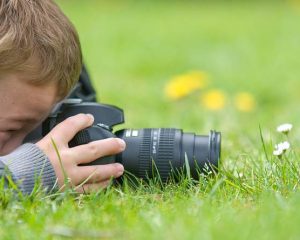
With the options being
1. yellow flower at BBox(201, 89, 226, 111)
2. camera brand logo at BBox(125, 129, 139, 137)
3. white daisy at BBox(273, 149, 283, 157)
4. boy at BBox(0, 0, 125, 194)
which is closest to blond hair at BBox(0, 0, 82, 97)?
boy at BBox(0, 0, 125, 194)

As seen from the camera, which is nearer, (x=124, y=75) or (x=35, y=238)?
(x=35, y=238)

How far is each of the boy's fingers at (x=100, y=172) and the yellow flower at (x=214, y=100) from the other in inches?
87.9

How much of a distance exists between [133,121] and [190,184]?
75.1 inches

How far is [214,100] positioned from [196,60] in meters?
1.64

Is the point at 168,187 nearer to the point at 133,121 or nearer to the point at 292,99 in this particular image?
the point at 133,121

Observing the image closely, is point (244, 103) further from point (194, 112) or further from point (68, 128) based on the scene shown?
point (68, 128)

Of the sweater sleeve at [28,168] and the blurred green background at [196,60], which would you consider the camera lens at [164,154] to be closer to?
the sweater sleeve at [28,168]

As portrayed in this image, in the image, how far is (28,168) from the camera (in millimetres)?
2348

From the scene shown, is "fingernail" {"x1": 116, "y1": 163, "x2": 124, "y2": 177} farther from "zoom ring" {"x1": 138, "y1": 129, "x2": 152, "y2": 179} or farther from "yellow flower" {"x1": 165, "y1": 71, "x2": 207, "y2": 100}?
"yellow flower" {"x1": 165, "y1": 71, "x2": 207, "y2": 100}

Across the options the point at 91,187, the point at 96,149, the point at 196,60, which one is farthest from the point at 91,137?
the point at 196,60

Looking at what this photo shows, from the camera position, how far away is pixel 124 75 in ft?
19.7

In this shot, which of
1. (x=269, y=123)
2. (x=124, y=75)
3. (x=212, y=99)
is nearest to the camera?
(x=269, y=123)

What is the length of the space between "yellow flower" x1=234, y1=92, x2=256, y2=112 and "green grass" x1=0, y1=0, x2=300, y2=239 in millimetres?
58

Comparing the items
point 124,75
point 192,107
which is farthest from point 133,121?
point 124,75
